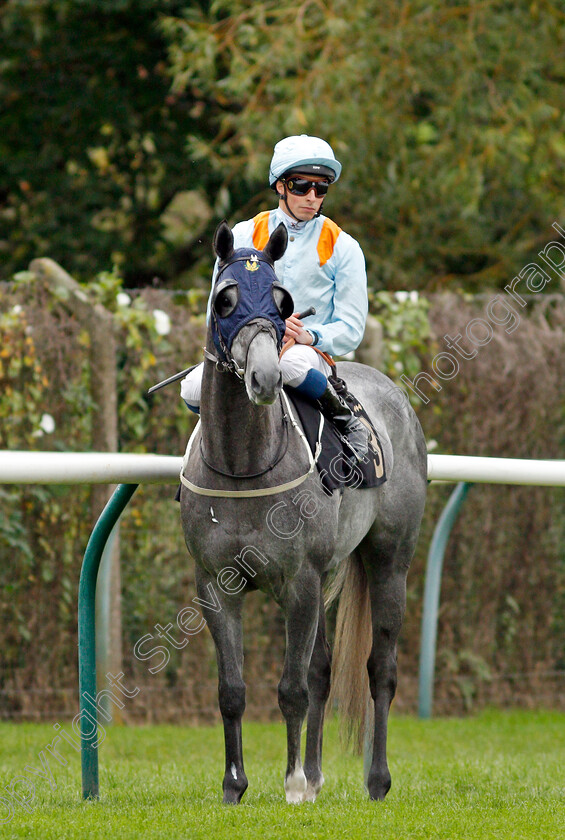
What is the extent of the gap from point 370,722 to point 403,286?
24.8ft

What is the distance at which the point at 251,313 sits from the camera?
3662 millimetres

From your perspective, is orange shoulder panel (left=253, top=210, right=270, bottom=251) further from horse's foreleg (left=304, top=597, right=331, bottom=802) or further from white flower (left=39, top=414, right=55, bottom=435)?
→ white flower (left=39, top=414, right=55, bottom=435)

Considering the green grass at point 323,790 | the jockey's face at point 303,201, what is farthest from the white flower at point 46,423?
the jockey's face at point 303,201

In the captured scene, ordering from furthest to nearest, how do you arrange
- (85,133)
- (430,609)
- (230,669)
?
(85,133)
(430,609)
(230,669)

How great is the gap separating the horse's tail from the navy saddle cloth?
0.60 meters

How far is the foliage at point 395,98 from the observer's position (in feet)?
33.3

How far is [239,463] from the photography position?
3.91 meters

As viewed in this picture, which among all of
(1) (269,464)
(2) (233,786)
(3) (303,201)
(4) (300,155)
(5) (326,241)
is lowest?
(2) (233,786)

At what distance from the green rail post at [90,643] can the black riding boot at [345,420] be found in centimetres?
80

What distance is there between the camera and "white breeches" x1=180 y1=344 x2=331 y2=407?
13.6 feet

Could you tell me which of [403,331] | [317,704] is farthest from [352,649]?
[403,331]

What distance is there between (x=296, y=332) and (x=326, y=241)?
46 centimetres

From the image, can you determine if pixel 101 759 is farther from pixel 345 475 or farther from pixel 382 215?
pixel 382 215

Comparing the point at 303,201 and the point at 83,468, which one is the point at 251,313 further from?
the point at 303,201
